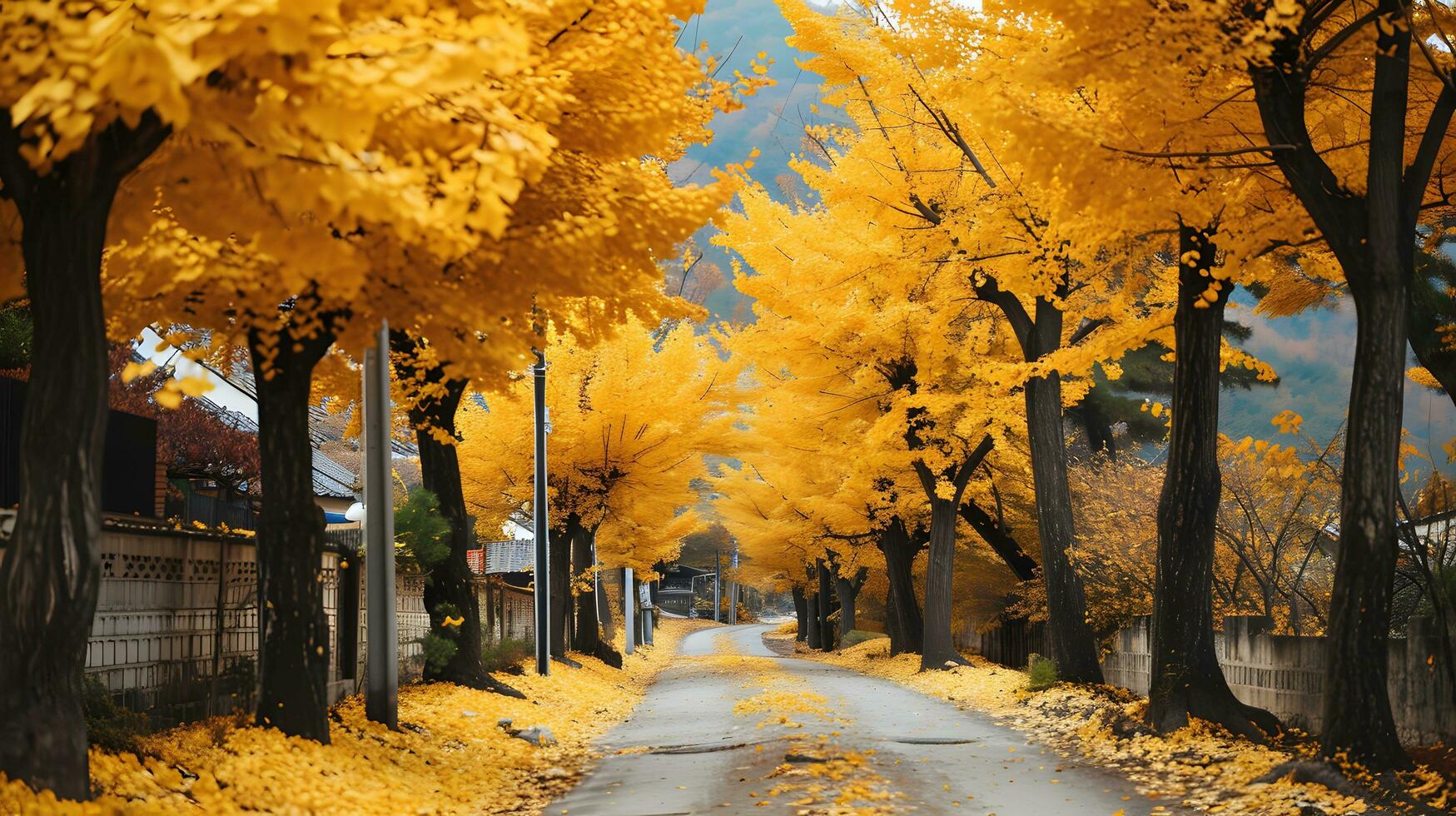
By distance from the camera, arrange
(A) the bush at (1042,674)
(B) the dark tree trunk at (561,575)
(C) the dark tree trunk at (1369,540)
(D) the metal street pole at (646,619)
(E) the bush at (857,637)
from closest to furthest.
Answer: (C) the dark tree trunk at (1369,540) → (A) the bush at (1042,674) → (B) the dark tree trunk at (561,575) → (E) the bush at (857,637) → (D) the metal street pole at (646,619)

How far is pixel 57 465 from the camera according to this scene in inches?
231

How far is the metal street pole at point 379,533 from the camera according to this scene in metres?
11.8

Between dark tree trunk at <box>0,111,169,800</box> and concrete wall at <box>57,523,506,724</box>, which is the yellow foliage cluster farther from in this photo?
dark tree trunk at <box>0,111,169,800</box>

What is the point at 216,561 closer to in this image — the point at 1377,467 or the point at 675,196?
the point at 675,196

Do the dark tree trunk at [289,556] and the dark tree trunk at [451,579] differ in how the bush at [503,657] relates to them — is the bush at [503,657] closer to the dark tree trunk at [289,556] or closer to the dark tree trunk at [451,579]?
the dark tree trunk at [451,579]

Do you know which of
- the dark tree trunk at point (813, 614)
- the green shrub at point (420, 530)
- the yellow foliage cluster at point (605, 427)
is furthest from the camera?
the dark tree trunk at point (813, 614)

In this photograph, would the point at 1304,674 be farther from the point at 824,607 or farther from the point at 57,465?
the point at 824,607

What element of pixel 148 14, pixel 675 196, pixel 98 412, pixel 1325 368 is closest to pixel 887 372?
pixel 675 196

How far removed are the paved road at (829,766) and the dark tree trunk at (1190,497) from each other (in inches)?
56.8

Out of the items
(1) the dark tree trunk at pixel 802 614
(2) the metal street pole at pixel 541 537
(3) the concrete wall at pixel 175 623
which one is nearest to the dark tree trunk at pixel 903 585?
(2) the metal street pole at pixel 541 537

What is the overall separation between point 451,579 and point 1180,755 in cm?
909

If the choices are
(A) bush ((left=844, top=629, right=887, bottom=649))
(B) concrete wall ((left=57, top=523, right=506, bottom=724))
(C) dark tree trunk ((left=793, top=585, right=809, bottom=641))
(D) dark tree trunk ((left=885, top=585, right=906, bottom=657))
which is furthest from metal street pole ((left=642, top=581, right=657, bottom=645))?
(B) concrete wall ((left=57, top=523, right=506, bottom=724))

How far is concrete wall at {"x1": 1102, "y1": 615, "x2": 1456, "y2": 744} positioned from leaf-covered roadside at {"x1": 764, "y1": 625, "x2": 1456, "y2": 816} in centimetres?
73

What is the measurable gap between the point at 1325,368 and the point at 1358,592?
56.5 metres
